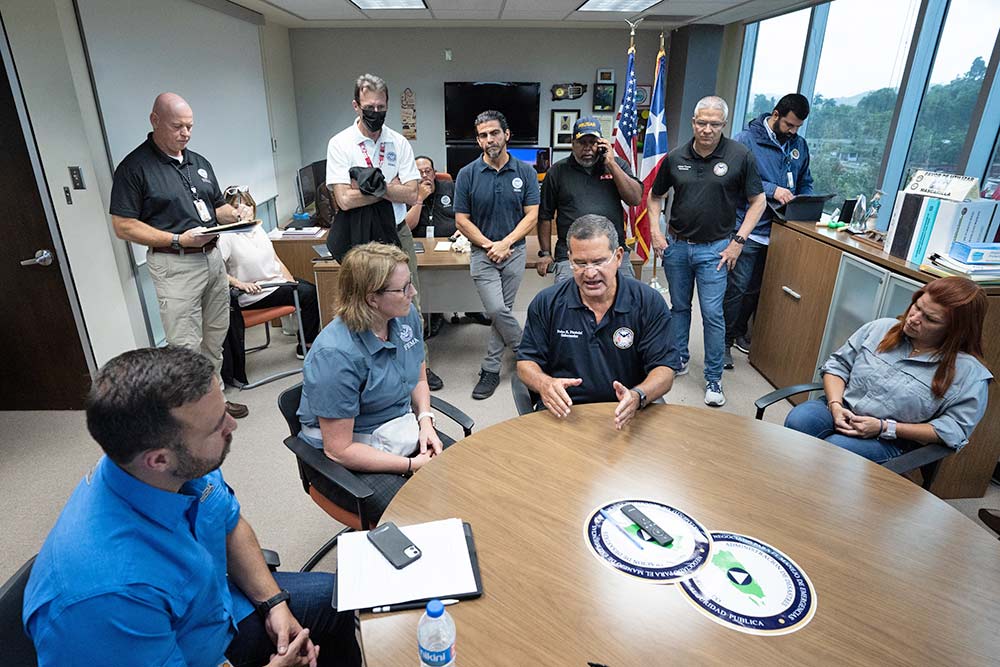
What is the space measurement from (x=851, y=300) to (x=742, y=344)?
1.31 meters

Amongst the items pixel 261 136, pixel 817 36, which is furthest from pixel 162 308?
pixel 817 36

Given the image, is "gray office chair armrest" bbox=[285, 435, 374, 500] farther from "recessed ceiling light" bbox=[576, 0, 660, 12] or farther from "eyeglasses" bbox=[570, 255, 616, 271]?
"recessed ceiling light" bbox=[576, 0, 660, 12]

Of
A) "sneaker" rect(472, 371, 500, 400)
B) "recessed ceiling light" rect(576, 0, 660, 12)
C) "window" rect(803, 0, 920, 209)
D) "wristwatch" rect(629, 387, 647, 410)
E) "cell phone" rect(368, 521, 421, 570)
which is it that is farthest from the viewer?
"recessed ceiling light" rect(576, 0, 660, 12)

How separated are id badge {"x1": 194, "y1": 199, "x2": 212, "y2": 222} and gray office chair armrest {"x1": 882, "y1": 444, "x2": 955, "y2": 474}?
11.0 feet

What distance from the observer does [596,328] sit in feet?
6.88

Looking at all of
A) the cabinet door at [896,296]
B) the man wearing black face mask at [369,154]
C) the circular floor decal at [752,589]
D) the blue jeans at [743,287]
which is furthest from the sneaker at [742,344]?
the circular floor decal at [752,589]

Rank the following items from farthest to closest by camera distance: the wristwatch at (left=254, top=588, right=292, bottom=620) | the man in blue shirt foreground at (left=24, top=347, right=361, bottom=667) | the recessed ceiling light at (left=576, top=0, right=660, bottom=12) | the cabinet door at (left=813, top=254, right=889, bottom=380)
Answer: the recessed ceiling light at (left=576, top=0, right=660, bottom=12) → the cabinet door at (left=813, top=254, right=889, bottom=380) → the wristwatch at (left=254, top=588, right=292, bottom=620) → the man in blue shirt foreground at (left=24, top=347, right=361, bottom=667)

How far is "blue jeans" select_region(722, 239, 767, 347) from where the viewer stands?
3831 millimetres

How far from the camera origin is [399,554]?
49.4 inches

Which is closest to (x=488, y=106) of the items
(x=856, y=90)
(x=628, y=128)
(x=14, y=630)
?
(x=628, y=128)

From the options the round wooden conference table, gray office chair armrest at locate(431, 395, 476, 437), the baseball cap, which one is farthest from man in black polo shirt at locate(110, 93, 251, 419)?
the baseball cap

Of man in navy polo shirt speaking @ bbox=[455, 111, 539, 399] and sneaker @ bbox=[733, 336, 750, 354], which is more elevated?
man in navy polo shirt speaking @ bbox=[455, 111, 539, 399]

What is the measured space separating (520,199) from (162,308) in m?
2.16

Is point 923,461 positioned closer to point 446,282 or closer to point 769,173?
point 769,173
